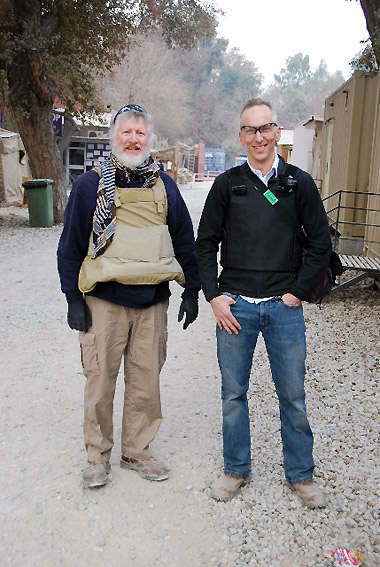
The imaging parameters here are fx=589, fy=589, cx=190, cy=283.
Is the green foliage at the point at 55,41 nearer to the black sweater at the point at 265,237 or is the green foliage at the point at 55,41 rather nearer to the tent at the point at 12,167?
the tent at the point at 12,167

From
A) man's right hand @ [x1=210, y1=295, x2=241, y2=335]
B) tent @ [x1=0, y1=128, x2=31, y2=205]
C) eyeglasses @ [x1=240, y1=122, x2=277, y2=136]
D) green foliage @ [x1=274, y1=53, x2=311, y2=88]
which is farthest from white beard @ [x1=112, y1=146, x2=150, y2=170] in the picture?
green foliage @ [x1=274, y1=53, x2=311, y2=88]

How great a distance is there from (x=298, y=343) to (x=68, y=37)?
13.2 metres

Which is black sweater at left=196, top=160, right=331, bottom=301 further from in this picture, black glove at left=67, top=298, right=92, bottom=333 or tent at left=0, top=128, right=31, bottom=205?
tent at left=0, top=128, right=31, bottom=205

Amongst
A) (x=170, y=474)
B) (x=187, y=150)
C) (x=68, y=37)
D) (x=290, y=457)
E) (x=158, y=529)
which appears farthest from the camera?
(x=187, y=150)

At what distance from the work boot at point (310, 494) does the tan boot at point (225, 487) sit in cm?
31

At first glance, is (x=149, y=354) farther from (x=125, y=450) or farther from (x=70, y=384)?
(x=70, y=384)

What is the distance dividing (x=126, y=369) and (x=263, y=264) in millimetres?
1064

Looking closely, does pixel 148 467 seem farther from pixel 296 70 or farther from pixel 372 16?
pixel 296 70

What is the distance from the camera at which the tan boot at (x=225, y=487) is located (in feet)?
10.5

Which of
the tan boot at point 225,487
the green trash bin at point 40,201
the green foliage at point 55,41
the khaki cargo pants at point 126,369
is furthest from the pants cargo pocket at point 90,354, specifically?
the green trash bin at point 40,201

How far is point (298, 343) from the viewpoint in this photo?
2.99m

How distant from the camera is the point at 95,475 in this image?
3.27m

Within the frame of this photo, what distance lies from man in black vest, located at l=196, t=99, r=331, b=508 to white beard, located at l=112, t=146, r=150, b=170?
428 millimetres

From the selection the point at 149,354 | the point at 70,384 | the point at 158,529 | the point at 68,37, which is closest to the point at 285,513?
the point at 158,529
